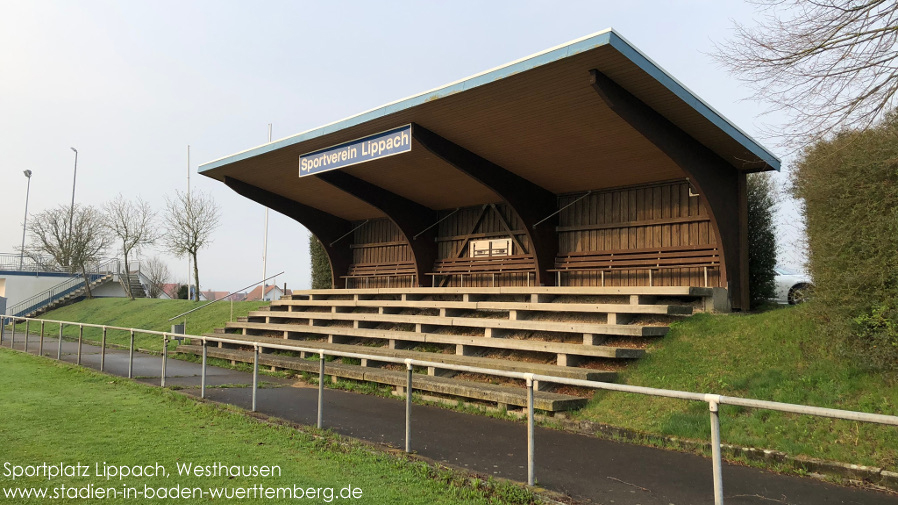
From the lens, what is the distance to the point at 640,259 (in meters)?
13.4

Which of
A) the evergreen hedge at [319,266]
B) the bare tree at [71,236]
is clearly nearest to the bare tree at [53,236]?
the bare tree at [71,236]

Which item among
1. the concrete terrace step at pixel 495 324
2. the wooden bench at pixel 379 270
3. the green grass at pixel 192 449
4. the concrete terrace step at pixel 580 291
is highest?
the wooden bench at pixel 379 270

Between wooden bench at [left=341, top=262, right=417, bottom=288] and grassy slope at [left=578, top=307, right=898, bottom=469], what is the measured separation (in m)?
10.8

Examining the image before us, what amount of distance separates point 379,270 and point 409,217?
302 centimetres

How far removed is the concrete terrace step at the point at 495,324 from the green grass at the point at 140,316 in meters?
6.50

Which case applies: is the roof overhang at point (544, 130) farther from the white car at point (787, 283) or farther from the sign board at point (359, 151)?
the white car at point (787, 283)

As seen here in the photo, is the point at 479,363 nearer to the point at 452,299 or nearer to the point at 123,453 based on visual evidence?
the point at 452,299

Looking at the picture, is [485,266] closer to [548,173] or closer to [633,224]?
[548,173]

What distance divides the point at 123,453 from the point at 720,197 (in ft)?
34.4

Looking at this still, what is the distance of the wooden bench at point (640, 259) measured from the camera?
481 inches

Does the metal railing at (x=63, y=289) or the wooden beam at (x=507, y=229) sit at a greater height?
the wooden beam at (x=507, y=229)

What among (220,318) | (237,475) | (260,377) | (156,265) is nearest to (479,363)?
(260,377)

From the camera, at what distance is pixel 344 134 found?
13.6m

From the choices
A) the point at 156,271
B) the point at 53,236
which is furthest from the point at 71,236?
the point at 156,271
